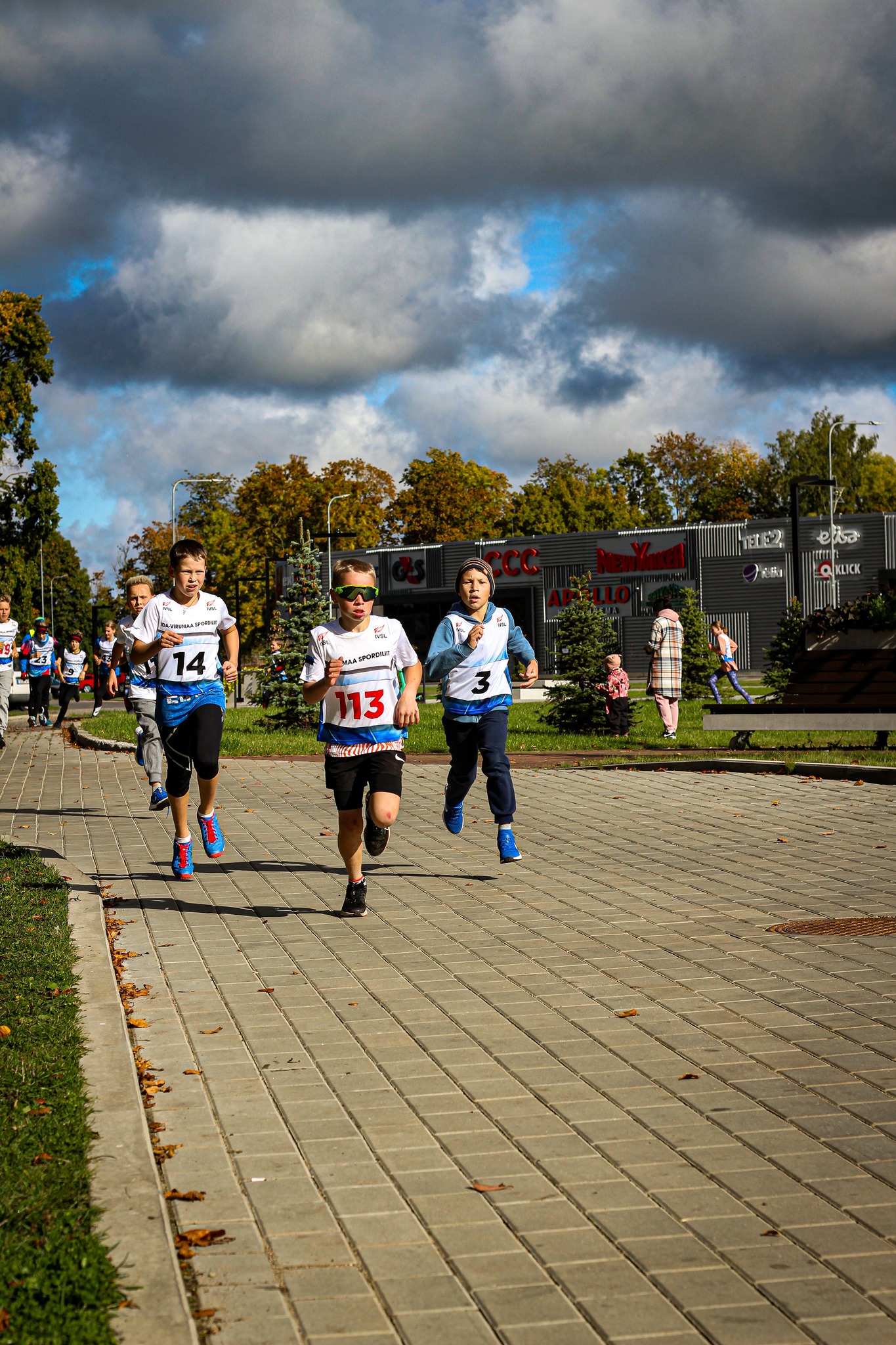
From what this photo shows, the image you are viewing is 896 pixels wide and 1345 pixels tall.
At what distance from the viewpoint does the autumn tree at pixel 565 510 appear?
80188 mm

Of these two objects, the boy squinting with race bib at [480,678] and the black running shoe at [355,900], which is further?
the boy squinting with race bib at [480,678]

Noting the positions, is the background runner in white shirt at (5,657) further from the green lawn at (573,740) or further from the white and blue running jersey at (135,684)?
the white and blue running jersey at (135,684)

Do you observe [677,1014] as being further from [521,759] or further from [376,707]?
[521,759]

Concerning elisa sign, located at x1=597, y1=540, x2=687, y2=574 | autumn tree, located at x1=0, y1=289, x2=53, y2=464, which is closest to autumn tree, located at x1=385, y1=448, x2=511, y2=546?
elisa sign, located at x1=597, y1=540, x2=687, y2=574

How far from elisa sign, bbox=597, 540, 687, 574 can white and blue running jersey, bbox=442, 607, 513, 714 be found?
48.9 metres

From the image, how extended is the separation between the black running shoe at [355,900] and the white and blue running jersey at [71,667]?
19.8 m

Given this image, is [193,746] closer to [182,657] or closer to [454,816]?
[182,657]

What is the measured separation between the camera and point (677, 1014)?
217 inches

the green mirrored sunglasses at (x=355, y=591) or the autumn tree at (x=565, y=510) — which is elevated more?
the autumn tree at (x=565, y=510)

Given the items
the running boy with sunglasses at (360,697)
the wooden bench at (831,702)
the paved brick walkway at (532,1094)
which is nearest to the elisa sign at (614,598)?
the wooden bench at (831,702)

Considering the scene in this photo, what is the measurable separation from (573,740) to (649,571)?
129ft

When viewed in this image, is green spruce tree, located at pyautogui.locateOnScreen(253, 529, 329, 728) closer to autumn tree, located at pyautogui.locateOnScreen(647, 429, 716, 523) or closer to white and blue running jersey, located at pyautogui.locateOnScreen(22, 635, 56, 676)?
white and blue running jersey, located at pyautogui.locateOnScreen(22, 635, 56, 676)

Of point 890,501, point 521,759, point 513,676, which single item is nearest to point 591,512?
point 890,501

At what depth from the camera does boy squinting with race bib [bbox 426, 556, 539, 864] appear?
8.70 meters
